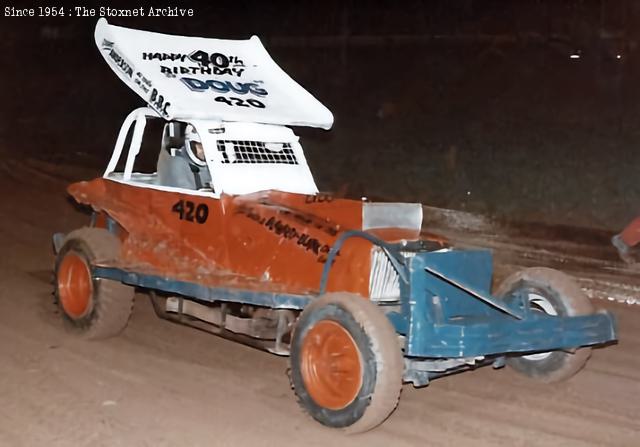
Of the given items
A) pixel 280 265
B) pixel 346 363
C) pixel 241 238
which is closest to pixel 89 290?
pixel 241 238

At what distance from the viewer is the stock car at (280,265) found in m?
5.30

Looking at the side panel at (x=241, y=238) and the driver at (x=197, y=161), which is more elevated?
the driver at (x=197, y=161)

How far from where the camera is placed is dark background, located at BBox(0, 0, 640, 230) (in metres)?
14.9

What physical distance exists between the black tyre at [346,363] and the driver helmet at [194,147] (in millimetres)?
2119

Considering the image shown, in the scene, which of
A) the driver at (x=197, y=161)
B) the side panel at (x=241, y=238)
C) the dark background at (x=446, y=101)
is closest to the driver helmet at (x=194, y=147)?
the driver at (x=197, y=161)

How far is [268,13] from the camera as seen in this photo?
2331 centimetres

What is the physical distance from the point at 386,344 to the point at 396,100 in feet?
49.3

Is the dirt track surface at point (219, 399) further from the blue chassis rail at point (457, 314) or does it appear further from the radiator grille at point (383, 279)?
the radiator grille at point (383, 279)

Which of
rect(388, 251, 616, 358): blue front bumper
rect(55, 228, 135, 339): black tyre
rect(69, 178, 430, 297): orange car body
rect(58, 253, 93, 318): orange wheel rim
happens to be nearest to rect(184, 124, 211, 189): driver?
rect(69, 178, 430, 297): orange car body

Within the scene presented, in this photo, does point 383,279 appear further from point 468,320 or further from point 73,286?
point 73,286

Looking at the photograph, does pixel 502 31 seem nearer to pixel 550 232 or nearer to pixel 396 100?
pixel 396 100

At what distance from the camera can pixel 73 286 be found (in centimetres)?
766

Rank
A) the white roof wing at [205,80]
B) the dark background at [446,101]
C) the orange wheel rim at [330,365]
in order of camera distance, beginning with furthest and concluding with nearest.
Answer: the dark background at [446,101] < the white roof wing at [205,80] < the orange wheel rim at [330,365]

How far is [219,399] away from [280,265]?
3.16 feet
